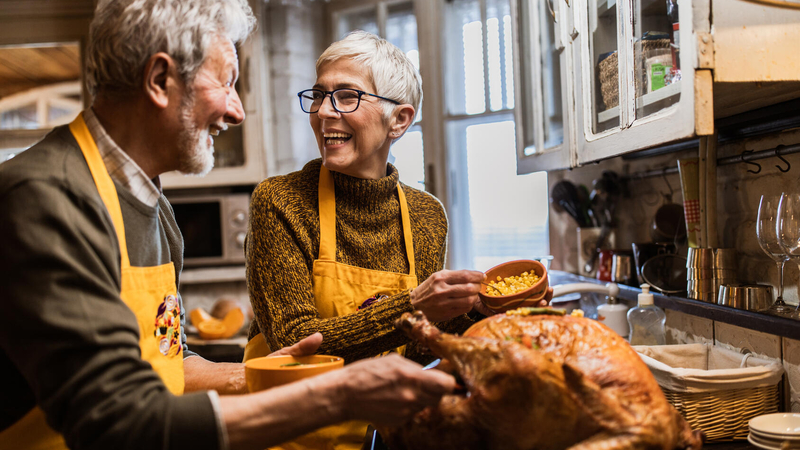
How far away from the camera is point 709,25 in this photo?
3.51 feet

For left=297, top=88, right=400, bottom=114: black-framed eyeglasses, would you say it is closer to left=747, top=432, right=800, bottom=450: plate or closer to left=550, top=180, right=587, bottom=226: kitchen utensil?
left=747, top=432, right=800, bottom=450: plate

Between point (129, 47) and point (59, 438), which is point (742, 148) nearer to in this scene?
point (129, 47)

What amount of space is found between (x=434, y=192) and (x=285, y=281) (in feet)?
6.25

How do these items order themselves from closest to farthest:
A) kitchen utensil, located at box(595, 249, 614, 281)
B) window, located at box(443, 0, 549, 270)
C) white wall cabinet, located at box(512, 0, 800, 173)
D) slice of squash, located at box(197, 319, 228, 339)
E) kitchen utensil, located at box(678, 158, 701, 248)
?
1. white wall cabinet, located at box(512, 0, 800, 173)
2. kitchen utensil, located at box(678, 158, 701, 248)
3. kitchen utensil, located at box(595, 249, 614, 281)
4. slice of squash, located at box(197, 319, 228, 339)
5. window, located at box(443, 0, 549, 270)

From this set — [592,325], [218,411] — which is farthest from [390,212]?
[218,411]

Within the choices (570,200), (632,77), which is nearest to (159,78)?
(632,77)

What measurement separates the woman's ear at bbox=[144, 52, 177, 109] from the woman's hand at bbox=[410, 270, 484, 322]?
593 millimetres

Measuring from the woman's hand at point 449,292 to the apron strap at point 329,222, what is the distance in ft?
0.95

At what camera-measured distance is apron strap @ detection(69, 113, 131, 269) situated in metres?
0.85

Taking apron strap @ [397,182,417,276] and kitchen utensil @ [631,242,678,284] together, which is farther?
kitchen utensil @ [631,242,678,284]

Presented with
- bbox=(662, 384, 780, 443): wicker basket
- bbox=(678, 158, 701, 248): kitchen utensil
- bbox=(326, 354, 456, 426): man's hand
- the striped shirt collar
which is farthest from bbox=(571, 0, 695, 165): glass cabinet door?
the striped shirt collar

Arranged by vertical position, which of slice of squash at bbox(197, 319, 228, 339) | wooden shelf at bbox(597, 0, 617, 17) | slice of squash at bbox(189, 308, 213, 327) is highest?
wooden shelf at bbox(597, 0, 617, 17)

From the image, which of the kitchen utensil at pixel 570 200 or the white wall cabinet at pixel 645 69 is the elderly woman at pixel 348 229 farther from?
the kitchen utensil at pixel 570 200

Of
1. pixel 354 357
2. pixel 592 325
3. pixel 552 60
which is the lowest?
pixel 354 357
